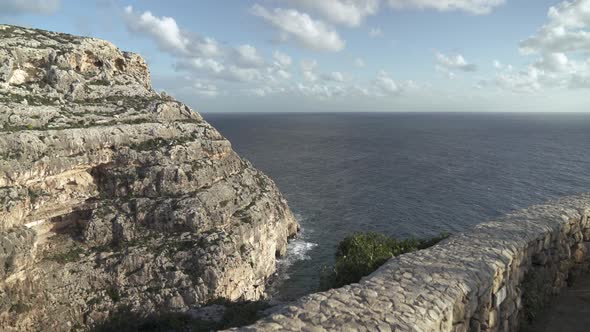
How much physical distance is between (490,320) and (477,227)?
4.94 m

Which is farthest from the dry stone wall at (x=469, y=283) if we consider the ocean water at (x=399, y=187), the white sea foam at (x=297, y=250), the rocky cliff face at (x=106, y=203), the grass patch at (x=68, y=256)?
the white sea foam at (x=297, y=250)

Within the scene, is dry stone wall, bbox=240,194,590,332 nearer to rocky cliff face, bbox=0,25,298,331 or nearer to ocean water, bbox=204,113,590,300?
rocky cliff face, bbox=0,25,298,331

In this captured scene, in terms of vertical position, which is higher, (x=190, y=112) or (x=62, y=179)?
(x=190, y=112)

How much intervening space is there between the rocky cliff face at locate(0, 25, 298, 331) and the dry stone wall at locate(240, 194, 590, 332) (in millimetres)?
28042

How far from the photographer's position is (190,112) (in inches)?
2167

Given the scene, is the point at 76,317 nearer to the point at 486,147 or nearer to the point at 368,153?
the point at 368,153

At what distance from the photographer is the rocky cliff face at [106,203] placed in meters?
32.8

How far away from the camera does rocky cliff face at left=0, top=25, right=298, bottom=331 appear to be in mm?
32844

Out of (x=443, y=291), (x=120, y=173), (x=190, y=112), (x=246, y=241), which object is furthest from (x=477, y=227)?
(x=190, y=112)

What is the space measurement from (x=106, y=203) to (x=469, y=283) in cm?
3903

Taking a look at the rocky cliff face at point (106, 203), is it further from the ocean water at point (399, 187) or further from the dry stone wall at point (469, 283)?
the dry stone wall at point (469, 283)

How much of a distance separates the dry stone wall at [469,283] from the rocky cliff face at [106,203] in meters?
28.0

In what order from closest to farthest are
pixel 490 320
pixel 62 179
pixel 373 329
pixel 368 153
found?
1. pixel 373 329
2. pixel 490 320
3. pixel 62 179
4. pixel 368 153

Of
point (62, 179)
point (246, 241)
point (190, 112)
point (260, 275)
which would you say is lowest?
point (260, 275)
